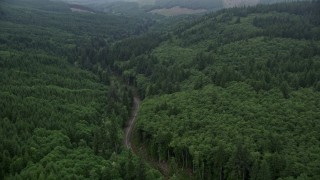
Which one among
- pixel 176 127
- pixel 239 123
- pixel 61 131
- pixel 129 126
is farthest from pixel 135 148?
pixel 239 123

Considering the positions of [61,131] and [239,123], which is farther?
[239,123]

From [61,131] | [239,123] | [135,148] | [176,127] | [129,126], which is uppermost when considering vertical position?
[61,131]

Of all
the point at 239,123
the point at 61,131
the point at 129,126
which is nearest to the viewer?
the point at 61,131

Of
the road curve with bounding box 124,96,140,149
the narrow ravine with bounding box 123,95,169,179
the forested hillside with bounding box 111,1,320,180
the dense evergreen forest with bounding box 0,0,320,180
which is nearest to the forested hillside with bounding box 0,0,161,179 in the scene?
the dense evergreen forest with bounding box 0,0,320,180

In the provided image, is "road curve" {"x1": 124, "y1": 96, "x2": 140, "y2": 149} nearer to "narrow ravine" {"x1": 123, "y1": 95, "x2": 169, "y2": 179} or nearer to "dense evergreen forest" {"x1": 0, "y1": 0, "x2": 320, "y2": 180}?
"narrow ravine" {"x1": 123, "y1": 95, "x2": 169, "y2": 179}

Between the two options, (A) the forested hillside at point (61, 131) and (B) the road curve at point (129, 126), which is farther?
(B) the road curve at point (129, 126)

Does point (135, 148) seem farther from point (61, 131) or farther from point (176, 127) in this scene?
point (61, 131)

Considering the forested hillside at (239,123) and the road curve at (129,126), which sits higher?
the forested hillside at (239,123)

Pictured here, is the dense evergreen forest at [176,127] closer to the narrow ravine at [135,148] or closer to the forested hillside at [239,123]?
the forested hillside at [239,123]

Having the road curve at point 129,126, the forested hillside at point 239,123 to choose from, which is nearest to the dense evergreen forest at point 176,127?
the forested hillside at point 239,123

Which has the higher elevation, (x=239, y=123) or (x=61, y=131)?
(x=61, y=131)

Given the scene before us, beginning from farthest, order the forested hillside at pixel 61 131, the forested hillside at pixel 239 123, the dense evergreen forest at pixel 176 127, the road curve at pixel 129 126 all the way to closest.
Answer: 1. the road curve at pixel 129 126
2. the forested hillside at pixel 239 123
3. the dense evergreen forest at pixel 176 127
4. the forested hillside at pixel 61 131
